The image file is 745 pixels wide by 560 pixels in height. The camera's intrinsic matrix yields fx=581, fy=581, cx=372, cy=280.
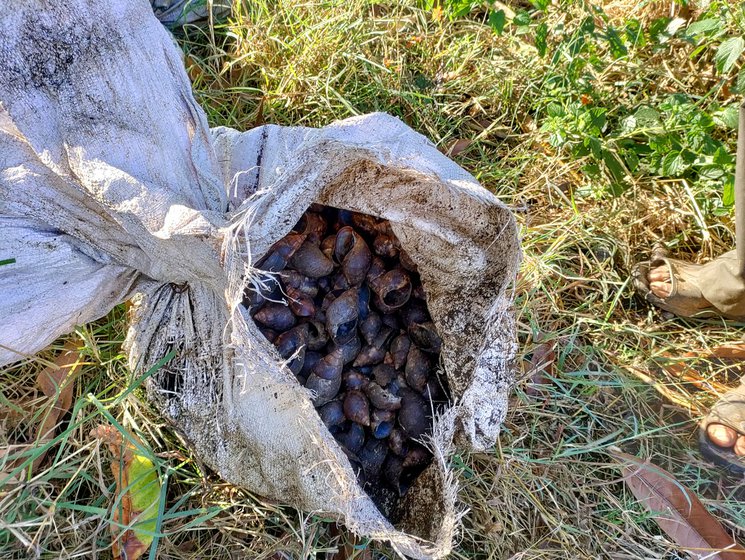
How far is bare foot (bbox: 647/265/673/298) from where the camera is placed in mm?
1889

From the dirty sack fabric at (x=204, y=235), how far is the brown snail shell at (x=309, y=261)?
16cm

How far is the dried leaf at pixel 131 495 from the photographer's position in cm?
145

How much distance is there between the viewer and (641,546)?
1635mm

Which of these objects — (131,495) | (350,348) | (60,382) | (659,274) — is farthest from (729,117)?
(60,382)

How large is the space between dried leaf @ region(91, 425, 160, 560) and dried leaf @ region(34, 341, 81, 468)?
168 mm

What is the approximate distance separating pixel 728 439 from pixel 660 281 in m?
0.52

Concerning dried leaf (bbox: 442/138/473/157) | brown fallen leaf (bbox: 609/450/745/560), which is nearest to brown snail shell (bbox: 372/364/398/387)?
brown fallen leaf (bbox: 609/450/745/560)

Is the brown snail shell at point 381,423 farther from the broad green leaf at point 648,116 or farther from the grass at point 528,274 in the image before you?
the broad green leaf at point 648,116

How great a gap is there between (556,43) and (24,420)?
208cm

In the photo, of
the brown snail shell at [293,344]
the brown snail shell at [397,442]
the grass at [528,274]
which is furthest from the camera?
the grass at [528,274]

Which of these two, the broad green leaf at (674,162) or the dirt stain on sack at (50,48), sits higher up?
the dirt stain on sack at (50,48)

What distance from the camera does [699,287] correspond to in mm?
1876

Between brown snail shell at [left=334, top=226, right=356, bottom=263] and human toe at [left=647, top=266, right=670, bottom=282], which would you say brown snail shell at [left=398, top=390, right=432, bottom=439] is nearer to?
brown snail shell at [left=334, top=226, right=356, bottom=263]

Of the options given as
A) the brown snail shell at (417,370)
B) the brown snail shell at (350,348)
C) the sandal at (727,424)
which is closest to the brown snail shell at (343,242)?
the brown snail shell at (350,348)
